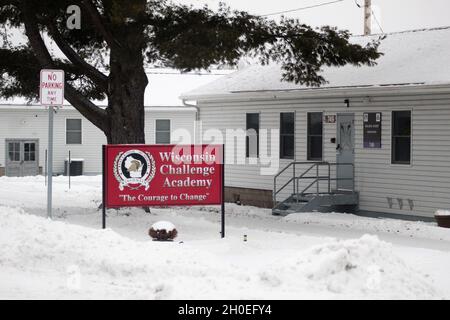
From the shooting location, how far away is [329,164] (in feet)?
76.1

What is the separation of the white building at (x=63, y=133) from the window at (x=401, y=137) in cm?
1991

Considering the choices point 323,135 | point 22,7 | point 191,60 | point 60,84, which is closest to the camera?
point 60,84

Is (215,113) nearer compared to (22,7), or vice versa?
(22,7)

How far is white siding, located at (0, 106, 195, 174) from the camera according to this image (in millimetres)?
39719

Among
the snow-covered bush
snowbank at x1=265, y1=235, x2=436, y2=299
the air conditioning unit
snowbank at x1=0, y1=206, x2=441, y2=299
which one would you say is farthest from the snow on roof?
the air conditioning unit

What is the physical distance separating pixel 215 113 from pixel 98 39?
6.19 meters

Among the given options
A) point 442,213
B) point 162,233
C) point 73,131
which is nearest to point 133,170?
point 162,233

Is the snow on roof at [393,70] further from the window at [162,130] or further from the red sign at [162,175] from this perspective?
the window at [162,130]

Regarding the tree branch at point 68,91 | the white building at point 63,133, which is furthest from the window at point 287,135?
the white building at point 63,133

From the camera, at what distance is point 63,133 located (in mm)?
40312
